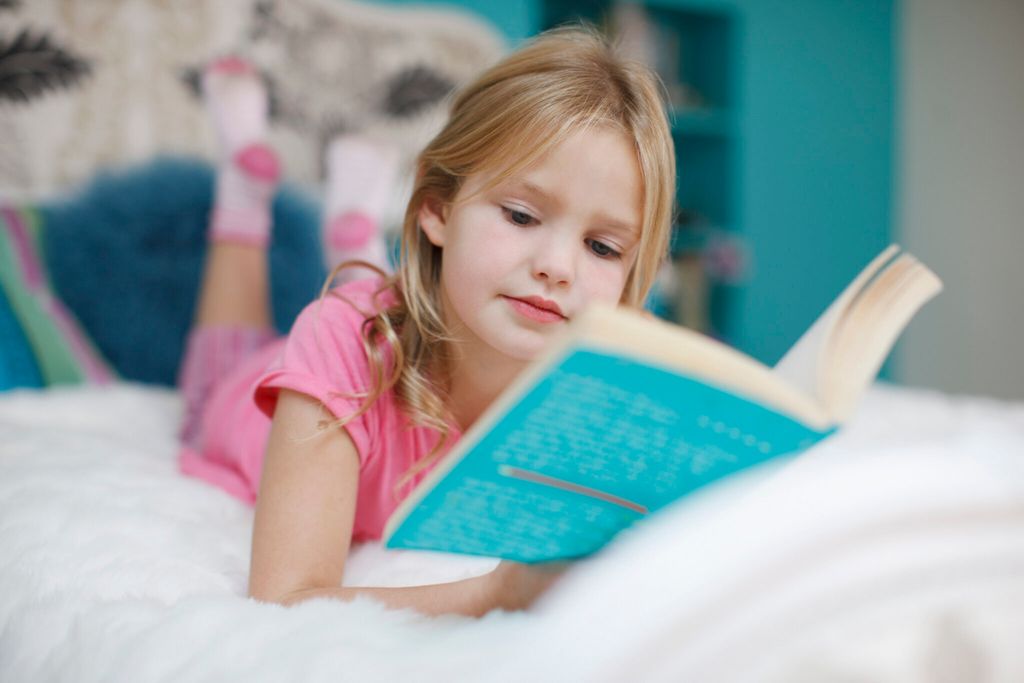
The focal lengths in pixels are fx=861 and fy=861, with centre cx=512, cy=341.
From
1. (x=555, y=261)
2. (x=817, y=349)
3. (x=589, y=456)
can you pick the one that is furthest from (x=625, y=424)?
(x=555, y=261)

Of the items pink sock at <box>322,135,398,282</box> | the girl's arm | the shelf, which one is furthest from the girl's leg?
the shelf

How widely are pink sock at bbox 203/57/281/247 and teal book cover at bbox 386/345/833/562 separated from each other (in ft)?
3.70

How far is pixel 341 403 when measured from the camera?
75 cm

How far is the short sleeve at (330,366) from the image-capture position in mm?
750

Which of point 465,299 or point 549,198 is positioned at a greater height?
point 549,198

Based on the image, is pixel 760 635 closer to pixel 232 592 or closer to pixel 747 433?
pixel 747 433

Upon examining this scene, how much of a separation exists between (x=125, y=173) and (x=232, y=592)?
1263 millimetres

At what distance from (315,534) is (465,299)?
0.25 metres

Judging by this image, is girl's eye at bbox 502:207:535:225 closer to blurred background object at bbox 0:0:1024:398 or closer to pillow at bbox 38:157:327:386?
pillow at bbox 38:157:327:386

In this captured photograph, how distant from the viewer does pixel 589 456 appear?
48cm

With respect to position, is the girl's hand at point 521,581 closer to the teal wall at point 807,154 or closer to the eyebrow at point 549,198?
the eyebrow at point 549,198

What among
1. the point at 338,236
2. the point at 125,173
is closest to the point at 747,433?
the point at 338,236

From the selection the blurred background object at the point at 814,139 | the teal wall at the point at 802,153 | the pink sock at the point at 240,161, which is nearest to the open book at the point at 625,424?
the pink sock at the point at 240,161

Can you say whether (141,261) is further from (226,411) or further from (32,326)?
(226,411)
